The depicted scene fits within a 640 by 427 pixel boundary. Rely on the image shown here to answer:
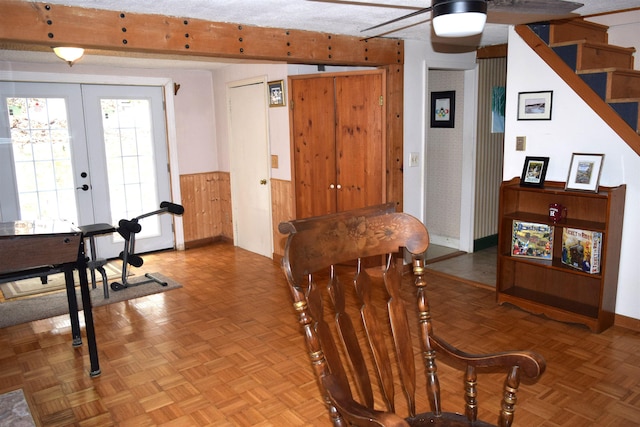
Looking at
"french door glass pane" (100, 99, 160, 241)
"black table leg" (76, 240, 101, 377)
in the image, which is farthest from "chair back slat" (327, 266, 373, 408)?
"french door glass pane" (100, 99, 160, 241)

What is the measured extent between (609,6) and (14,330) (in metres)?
4.90

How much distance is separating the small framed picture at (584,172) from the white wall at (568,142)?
10 centimetres

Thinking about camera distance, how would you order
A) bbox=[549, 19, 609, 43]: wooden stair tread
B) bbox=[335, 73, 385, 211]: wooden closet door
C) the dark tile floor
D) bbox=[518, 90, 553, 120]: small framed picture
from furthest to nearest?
the dark tile floor → bbox=[335, 73, 385, 211]: wooden closet door → bbox=[518, 90, 553, 120]: small framed picture → bbox=[549, 19, 609, 43]: wooden stair tread

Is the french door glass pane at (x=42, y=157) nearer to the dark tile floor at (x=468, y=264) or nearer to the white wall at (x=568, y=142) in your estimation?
the dark tile floor at (x=468, y=264)

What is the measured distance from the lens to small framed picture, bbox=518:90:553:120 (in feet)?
12.5

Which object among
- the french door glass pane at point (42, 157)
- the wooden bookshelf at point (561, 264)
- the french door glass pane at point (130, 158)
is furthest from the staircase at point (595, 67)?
the french door glass pane at point (42, 157)

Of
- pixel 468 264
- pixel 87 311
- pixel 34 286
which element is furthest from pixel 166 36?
pixel 468 264

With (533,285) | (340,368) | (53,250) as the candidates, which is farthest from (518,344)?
(53,250)

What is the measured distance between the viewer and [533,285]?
4.16 metres

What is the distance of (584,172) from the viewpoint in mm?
3561

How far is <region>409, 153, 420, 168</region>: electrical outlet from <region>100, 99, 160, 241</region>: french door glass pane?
10.3ft

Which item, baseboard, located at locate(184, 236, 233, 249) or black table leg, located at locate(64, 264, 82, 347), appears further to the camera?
baseboard, located at locate(184, 236, 233, 249)

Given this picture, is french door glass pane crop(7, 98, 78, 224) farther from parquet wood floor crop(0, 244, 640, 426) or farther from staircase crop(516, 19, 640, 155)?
staircase crop(516, 19, 640, 155)

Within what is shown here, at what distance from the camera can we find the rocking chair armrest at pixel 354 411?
1242 mm
